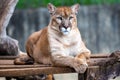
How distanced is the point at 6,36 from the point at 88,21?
3.26 metres

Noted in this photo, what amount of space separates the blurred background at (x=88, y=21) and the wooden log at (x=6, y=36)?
276 centimetres

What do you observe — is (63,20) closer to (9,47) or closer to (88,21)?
(9,47)

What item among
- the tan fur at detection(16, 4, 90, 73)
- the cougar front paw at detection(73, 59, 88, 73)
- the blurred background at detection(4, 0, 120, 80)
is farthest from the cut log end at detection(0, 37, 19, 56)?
the blurred background at detection(4, 0, 120, 80)

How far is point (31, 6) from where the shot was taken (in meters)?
11.1

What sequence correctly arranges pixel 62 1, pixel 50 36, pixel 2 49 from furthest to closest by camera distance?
pixel 62 1 → pixel 2 49 → pixel 50 36

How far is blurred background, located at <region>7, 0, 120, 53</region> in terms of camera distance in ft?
36.4

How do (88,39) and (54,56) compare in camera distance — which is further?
(88,39)

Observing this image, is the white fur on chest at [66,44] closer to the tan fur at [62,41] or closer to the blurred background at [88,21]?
the tan fur at [62,41]

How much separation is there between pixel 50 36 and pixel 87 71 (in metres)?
0.72

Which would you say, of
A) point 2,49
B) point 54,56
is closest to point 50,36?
point 54,56

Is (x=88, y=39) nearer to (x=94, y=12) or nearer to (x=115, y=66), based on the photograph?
(x=94, y=12)

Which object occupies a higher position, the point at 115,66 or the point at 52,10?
the point at 52,10

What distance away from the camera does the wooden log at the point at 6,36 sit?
8062 mm

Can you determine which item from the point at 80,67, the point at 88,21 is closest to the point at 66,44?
the point at 80,67
